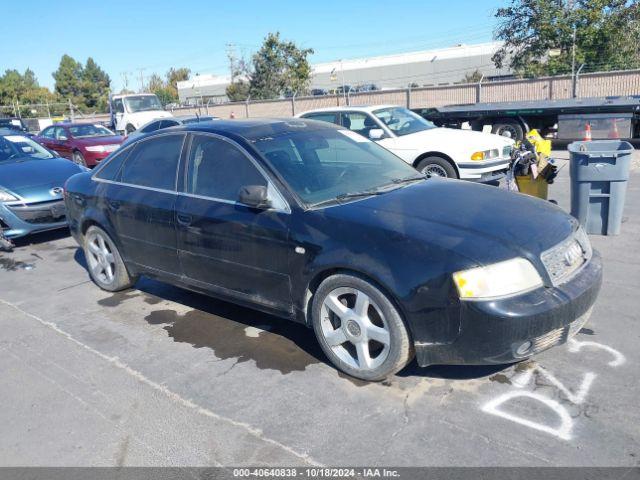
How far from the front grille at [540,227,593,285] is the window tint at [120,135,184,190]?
302 centimetres

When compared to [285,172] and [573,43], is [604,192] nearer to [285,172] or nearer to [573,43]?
[285,172]

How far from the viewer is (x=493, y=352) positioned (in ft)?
10.6

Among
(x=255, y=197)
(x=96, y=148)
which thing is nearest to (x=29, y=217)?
(x=255, y=197)

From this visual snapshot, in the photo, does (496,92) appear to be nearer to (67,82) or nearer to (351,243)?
(351,243)

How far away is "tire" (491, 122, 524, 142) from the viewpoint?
15.3 meters

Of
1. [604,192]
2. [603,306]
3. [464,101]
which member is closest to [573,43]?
[464,101]

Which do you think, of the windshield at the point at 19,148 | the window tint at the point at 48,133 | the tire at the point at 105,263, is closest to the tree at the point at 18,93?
the window tint at the point at 48,133

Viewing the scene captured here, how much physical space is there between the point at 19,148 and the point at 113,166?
4838 millimetres

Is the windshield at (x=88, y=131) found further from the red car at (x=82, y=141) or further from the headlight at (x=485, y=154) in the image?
the headlight at (x=485, y=154)

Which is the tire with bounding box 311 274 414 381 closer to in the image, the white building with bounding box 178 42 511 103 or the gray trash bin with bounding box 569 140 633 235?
the gray trash bin with bounding box 569 140 633 235

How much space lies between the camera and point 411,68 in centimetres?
6606

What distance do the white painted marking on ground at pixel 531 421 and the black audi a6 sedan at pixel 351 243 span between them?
12.3 inches

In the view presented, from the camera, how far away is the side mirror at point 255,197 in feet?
12.9

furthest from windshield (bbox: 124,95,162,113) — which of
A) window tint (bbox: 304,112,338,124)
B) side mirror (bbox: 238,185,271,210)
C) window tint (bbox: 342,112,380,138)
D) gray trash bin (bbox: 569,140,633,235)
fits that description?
side mirror (bbox: 238,185,271,210)
